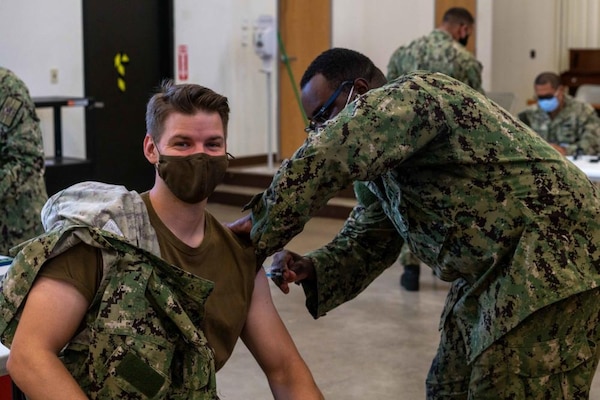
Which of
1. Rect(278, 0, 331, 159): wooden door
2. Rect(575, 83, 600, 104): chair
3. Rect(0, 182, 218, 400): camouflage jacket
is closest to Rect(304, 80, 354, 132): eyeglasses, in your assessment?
Rect(0, 182, 218, 400): camouflage jacket

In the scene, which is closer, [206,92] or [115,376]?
[115,376]

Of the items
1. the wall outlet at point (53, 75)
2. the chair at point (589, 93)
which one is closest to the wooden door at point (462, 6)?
the chair at point (589, 93)

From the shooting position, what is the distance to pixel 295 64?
9.87 metres

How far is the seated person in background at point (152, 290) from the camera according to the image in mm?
1812

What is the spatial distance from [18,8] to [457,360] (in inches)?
246

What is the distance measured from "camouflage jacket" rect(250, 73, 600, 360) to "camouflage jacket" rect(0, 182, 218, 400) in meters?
0.26

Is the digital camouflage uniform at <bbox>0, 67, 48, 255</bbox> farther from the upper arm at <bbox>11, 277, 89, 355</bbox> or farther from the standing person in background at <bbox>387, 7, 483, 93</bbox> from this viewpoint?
the standing person in background at <bbox>387, 7, 483, 93</bbox>

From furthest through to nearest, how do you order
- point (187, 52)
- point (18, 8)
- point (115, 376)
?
point (187, 52), point (18, 8), point (115, 376)

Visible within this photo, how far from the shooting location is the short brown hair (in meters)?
2.01

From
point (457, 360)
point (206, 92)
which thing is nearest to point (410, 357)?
point (457, 360)

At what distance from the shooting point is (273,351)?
216 cm

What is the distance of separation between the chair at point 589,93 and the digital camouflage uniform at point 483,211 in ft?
27.9

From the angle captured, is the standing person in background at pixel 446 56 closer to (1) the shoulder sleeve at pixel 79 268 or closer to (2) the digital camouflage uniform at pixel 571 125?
(2) the digital camouflage uniform at pixel 571 125

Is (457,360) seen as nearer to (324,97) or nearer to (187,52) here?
(324,97)
